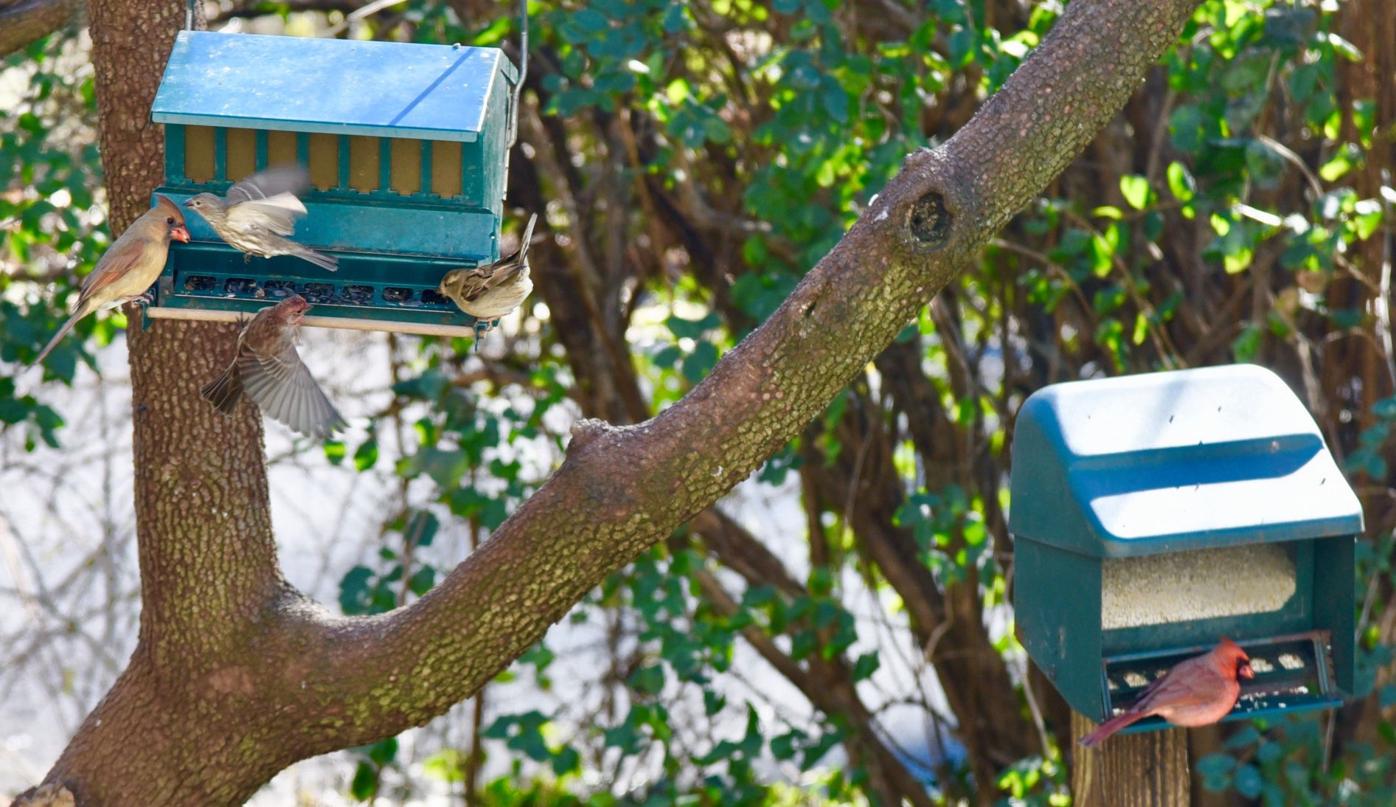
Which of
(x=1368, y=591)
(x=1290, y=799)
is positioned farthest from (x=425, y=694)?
(x=1368, y=591)

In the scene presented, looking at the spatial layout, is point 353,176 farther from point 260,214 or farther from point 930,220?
point 930,220

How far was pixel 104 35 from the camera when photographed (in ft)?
9.47

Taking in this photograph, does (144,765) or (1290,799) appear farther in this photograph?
(1290,799)

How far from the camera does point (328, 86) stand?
2596mm

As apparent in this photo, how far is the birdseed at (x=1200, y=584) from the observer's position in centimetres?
254

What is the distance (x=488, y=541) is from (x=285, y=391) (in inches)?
17.3

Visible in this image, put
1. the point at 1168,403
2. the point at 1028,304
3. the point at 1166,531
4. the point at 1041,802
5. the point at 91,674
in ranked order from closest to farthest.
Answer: the point at 1166,531, the point at 1168,403, the point at 1041,802, the point at 1028,304, the point at 91,674

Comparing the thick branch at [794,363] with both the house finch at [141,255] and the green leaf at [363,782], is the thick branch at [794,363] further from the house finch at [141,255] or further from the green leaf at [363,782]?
the green leaf at [363,782]

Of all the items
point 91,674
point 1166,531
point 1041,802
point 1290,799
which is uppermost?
point 1166,531

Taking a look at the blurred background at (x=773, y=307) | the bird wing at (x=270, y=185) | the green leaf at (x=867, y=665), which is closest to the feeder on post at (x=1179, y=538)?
the blurred background at (x=773, y=307)

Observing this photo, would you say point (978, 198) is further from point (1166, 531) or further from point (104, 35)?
point (104, 35)

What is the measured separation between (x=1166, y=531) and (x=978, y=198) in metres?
0.64

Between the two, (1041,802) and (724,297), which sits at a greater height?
(724,297)

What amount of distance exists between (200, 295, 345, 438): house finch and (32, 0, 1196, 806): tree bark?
1.20ft
